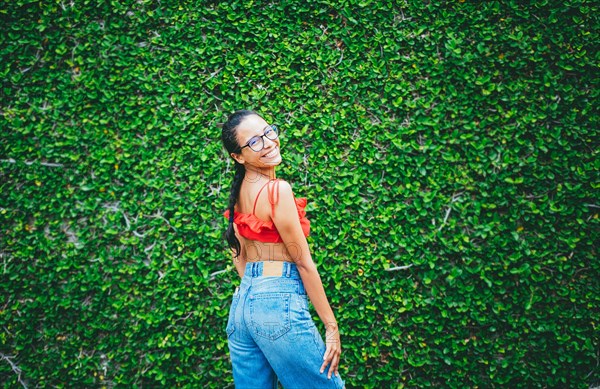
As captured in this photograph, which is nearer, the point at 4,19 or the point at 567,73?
the point at 567,73

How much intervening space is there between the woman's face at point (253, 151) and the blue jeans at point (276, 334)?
1.66 ft

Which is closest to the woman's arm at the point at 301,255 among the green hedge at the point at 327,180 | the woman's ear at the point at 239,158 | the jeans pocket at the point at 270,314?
the jeans pocket at the point at 270,314

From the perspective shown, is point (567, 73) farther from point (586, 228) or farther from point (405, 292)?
point (405, 292)

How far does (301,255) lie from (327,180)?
1.20 meters

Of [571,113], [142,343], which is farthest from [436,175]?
[142,343]

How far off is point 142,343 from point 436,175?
2.60 m

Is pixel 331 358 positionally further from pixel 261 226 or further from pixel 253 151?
pixel 253 151

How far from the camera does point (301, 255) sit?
176cm

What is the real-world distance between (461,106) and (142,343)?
3.05 metres

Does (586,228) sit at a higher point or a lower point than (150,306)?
higher

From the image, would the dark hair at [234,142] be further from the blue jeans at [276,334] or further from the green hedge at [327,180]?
the green hedge at [327,180]

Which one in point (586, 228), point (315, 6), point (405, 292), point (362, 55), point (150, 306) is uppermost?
point (315, 6)

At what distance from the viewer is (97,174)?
2.96m

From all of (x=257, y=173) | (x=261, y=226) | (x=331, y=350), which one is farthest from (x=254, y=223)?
(x=331, y=350)
